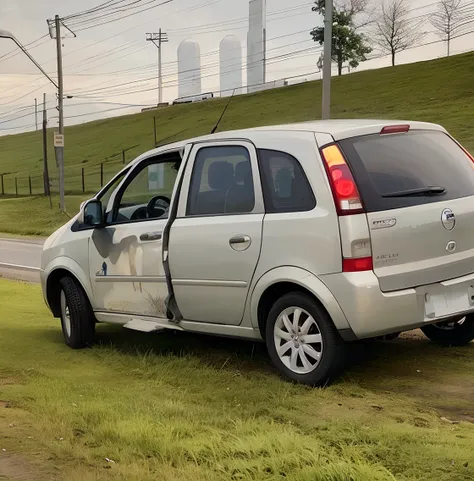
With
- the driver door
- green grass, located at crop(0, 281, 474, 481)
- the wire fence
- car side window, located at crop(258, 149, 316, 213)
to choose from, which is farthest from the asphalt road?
the wire fence

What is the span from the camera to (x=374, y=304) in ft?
15.0

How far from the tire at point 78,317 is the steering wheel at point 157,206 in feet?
3.46

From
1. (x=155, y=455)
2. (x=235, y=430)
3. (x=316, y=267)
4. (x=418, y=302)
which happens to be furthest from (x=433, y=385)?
(x=155, y=455)

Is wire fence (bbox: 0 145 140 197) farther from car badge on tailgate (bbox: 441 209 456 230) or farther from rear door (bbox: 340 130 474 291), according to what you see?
car badge on tailgate (bbox: 441 209 456 230)

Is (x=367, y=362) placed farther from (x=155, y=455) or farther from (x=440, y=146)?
(x=155, y=455)

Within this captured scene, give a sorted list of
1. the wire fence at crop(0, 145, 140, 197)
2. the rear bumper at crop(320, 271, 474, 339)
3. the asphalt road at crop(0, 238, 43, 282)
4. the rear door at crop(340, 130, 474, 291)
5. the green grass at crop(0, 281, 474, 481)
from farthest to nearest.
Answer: the wire fence at crop(0, 145, 140, 197)
the asphalt road at crop(0, 238, 43, 282)
the rear door at crop(340, 130, 474, 291)
the rear bumper at crop(320, 271, 474, 339)
the green grass at crop(0, 281, 474, 481)

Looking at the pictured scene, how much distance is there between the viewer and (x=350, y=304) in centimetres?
459

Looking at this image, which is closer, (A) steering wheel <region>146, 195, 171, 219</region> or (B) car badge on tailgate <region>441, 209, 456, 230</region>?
(B) car badge on tailgate <region>441, 209, 456, 230</region>

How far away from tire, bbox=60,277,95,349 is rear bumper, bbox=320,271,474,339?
107 inches

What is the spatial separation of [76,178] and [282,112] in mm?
19765

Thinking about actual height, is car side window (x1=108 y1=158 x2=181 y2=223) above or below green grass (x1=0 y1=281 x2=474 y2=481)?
above

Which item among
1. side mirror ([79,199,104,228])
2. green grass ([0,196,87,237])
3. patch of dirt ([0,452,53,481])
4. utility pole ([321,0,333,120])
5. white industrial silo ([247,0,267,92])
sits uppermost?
white industrial silo ([247,0,267,92])

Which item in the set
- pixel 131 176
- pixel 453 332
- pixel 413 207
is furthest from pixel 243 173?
pixel 453 332

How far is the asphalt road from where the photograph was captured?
1492 cm
